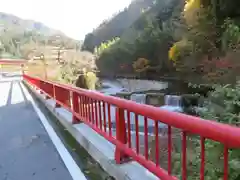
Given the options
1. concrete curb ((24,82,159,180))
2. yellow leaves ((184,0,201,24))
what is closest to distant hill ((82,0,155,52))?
yellow leaves ((184,0,201,24))

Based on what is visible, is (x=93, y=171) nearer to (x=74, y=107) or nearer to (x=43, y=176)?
(x=43, y=176)

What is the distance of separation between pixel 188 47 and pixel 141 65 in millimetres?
14141

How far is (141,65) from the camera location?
41.4 metres

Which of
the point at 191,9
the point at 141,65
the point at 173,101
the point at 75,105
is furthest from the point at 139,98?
the point at 75,105

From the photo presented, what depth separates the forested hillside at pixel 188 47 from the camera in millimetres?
20406

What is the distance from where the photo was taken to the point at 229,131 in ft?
5.50

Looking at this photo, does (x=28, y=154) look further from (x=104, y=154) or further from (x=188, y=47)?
(x=188, y=47)

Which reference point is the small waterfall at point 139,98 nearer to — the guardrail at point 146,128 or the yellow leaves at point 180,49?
the yellow leaves at point 180,49

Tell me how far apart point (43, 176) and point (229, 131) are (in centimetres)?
312

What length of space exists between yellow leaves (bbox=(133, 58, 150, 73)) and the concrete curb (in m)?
34.4

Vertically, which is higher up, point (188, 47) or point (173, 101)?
point (188, 47)

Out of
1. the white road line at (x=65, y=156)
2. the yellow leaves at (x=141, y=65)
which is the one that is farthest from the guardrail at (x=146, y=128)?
the yellow leaves at (x=141, y=65)

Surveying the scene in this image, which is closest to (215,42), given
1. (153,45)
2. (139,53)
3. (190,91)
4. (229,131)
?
(190,91)

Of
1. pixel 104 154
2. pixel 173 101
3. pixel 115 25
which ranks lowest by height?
pixel 173 101
